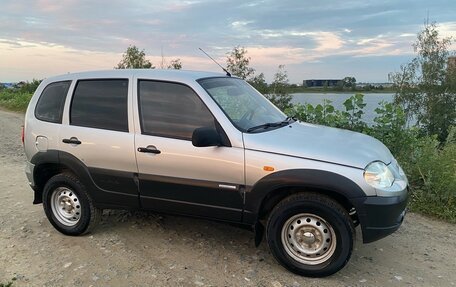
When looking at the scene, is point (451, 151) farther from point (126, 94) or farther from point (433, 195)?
point (126, 94)

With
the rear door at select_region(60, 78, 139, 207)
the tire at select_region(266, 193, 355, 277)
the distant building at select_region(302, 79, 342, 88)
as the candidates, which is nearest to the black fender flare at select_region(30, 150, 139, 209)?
the rear door at select_region(60, 78, 139, 207)

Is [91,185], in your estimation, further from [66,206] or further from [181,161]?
[181,161]

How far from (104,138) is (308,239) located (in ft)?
7.59

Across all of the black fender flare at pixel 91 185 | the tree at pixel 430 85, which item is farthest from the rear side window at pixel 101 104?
the tree at pixel 430 85

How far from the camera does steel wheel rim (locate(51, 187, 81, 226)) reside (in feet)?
15.9

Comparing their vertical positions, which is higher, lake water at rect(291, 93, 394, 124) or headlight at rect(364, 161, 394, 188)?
lake water at rect(291, 93, 394, 124)

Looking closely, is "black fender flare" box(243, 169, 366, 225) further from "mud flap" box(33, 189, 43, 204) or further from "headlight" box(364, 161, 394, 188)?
"mud flap" box(33, 189, 43, 204)

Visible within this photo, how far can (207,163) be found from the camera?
3973 mm

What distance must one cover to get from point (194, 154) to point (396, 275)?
2214 mm

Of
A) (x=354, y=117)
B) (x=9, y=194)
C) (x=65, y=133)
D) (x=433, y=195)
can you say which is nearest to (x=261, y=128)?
(x=65, y=133)

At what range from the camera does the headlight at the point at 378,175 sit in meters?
3.61

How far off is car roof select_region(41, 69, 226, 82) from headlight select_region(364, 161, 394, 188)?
6.30 feet

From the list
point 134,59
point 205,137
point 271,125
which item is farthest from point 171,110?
point 134,59

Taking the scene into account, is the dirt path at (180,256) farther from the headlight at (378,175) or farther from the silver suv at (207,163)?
the headlight at (378,175)
